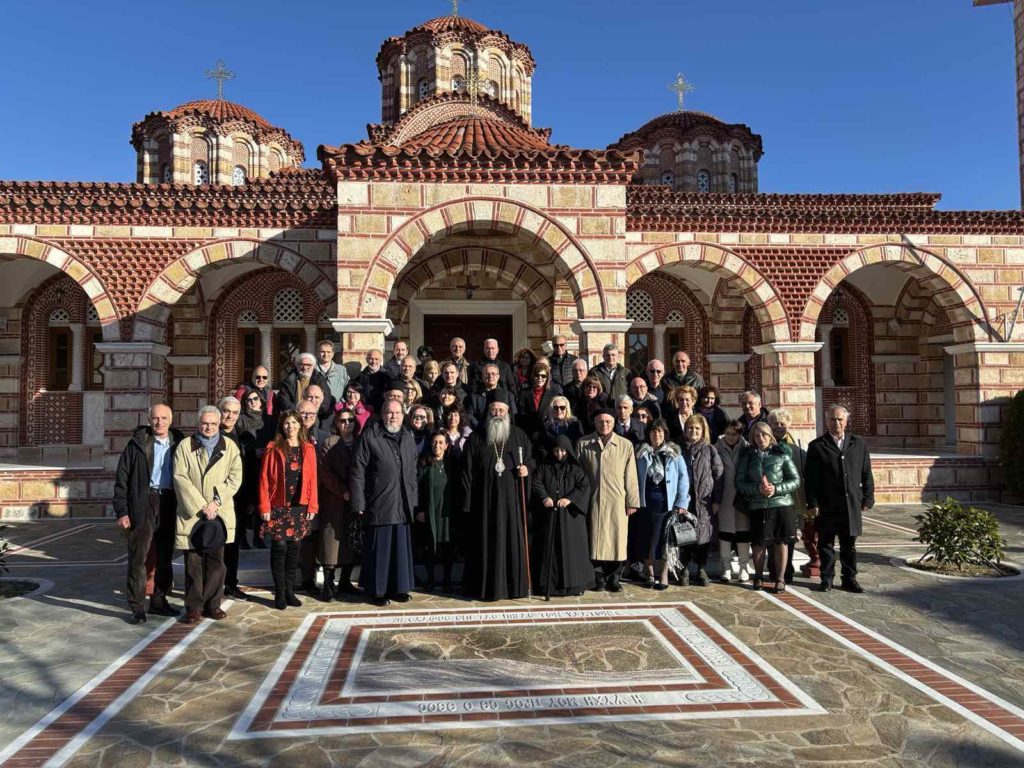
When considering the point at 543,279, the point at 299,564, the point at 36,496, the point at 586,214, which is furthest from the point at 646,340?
the point at 36,496

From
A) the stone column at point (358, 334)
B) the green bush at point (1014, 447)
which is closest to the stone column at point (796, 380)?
the green bush at point (1014, 447)

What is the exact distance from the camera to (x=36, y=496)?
9.52m

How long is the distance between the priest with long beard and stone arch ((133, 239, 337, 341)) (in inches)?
235

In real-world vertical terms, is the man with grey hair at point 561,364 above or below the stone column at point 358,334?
below

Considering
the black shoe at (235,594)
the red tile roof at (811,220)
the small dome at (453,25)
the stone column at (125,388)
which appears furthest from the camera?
the small dome at (453,25)

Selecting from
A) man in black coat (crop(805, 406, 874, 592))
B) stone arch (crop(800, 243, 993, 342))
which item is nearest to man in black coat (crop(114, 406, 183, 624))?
man in black coat (crop(805, 406, 874, 592))

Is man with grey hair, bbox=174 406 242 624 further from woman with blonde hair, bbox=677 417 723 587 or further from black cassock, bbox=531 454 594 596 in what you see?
woman with blonde hair, bbox=677 417 723 587

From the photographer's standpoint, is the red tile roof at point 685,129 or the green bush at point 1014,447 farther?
the red tile roof at point 685,129

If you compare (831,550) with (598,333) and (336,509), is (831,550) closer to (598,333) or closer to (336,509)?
(336,509)

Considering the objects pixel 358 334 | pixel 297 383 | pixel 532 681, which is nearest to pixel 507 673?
pixel 532 681

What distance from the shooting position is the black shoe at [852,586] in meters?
5.61

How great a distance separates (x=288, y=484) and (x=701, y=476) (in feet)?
11.1

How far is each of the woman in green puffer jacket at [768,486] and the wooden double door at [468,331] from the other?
757 cm

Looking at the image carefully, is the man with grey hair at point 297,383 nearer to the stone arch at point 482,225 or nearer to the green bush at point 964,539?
the stone arch at point 482,225
